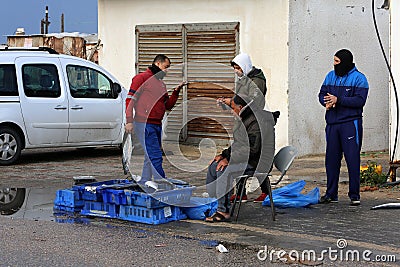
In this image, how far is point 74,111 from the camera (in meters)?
15.1

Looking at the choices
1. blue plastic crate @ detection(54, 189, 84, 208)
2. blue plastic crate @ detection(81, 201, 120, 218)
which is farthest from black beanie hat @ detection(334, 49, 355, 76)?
blue plastic crate @ detection(54, 189, 84, 208)

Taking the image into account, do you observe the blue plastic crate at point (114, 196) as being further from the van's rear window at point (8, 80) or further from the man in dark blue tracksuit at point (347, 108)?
the van's rear window at point (8, 80)

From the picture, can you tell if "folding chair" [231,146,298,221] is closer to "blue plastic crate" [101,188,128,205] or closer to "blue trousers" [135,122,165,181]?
"blue plastic crate" [101,188,128,205]

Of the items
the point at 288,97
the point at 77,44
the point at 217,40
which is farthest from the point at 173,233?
the point at 77,44

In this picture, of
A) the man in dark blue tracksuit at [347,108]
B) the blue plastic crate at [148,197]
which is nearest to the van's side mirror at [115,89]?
the man in dark blue tracksuit at [347,108]

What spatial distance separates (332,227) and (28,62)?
25.4ft

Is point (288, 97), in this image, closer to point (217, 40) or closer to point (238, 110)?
point (217, 40)

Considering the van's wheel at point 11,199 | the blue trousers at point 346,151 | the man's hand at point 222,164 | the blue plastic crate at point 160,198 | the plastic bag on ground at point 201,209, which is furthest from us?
the van's wheel at point 11,199

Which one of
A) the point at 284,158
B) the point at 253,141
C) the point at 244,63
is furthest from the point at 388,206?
the point at 244,63

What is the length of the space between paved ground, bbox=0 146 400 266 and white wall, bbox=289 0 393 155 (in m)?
1.29

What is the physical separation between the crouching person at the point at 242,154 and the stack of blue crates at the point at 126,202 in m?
0.41

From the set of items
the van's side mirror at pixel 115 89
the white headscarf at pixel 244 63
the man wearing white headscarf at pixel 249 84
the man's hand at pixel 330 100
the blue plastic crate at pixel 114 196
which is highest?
the white headscarf at pixel 244 63

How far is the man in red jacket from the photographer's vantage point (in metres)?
10.9

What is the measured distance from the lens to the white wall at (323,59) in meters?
15.1
